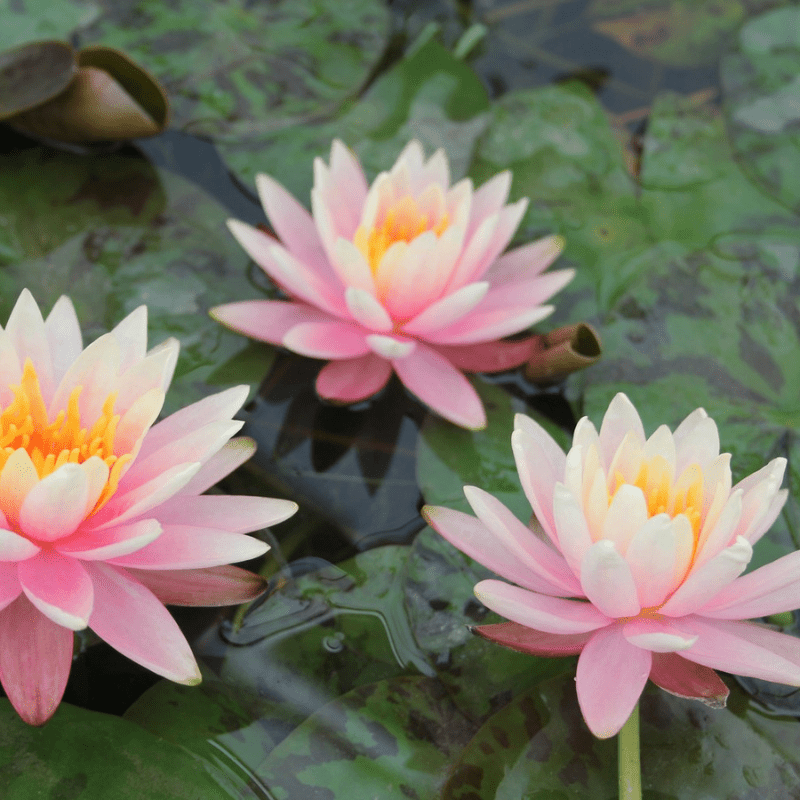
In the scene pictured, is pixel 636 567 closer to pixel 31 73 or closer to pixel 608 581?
pixel 608 581

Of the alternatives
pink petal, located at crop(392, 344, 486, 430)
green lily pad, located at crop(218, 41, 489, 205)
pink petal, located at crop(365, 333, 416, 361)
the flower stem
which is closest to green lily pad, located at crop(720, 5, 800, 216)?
green lily pad, located at crop(218, 41, 489, 205)

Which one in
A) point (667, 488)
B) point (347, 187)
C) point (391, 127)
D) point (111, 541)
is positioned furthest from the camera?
point (391, 127)

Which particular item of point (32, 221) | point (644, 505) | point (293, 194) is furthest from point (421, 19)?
point (644, 505)

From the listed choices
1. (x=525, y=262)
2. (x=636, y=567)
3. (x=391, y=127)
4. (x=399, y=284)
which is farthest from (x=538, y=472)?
(x=391, y=127)

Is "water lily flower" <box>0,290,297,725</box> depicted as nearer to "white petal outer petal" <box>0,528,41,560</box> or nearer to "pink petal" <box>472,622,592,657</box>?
"white petal outer petal" <box>0,528,41,560</box>

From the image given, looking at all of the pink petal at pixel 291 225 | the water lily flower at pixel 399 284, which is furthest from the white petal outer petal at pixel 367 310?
the pink petal at pixel 291 225

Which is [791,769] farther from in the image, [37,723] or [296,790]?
[37,723]

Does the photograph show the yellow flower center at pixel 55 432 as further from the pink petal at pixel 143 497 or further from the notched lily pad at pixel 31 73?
the notched lily pad at pixel 31 73
